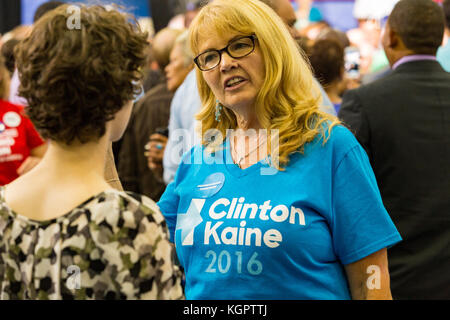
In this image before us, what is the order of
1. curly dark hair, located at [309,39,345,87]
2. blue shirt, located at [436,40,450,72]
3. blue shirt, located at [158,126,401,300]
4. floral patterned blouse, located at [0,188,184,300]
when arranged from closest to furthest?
floral patterned blouse, located at [0,188,184,300] < blue shirt, located at [158,126,401,300] < blue shirt, located at [436,40,450,72] < curly dark hair, located at [309,39,345,87]

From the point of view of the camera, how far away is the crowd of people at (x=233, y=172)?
4.10 feet

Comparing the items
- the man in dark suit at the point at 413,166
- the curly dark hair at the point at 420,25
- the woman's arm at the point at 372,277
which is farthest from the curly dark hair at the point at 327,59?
the woman's arm at the point at 372,277

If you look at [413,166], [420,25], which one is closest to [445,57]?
[420,25]

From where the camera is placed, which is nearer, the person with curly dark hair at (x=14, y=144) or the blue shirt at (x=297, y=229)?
the blue shirt at (x=297, y=229)

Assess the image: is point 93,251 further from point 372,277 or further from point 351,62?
point 351,62

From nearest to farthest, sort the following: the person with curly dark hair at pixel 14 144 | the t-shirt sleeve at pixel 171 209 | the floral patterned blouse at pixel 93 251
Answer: the floral patterned blouse at pixel 93 251 → the t-shirt sleeve at pixel 171 209 → the person with curly dark hair at pixel 14 144

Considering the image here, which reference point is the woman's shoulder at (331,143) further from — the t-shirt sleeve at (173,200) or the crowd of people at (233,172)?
the t-shirt sleeve at (173,200)

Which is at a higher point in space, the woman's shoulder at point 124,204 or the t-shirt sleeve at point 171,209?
the woman's shoulder at point 124,204

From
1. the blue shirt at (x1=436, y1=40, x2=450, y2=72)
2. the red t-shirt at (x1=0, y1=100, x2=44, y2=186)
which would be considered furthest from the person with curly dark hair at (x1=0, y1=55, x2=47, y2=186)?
the blue shirt at (x1=436, y1=40, x2=450, y2=72)

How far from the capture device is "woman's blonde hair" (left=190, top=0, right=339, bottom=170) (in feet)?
6.10

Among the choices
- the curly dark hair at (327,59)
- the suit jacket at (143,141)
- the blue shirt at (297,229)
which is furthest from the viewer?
the suit jacket at (143,141)

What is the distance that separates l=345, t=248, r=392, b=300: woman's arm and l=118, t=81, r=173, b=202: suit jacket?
7.90 ft

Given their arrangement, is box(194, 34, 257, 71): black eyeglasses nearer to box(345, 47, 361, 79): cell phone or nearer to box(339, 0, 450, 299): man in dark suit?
box(339, 0, 450, 299): man in dark suit
